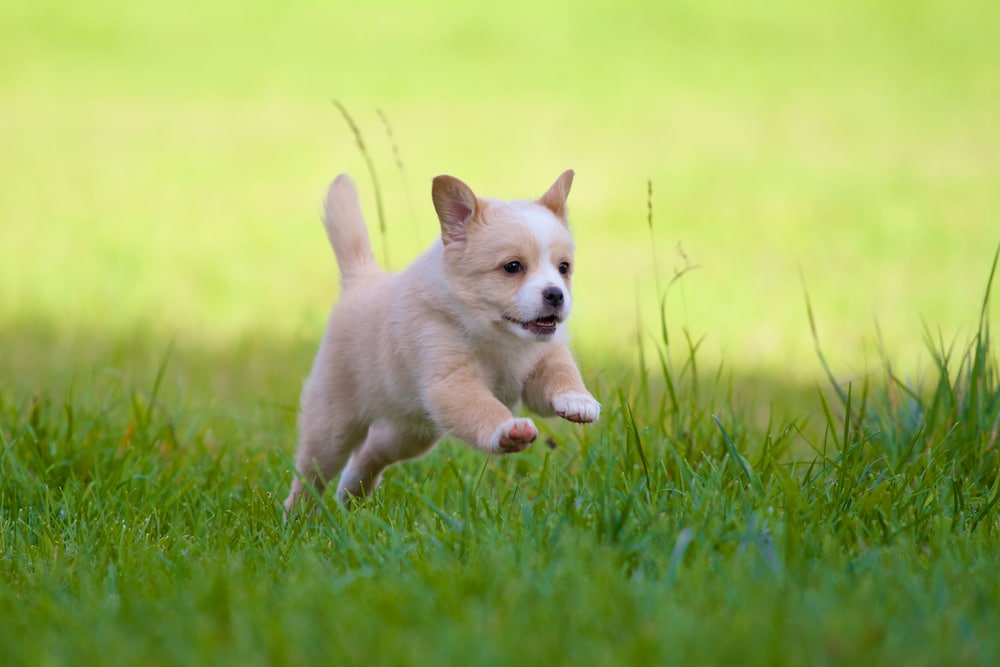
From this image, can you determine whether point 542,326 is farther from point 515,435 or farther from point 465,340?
point 515,435

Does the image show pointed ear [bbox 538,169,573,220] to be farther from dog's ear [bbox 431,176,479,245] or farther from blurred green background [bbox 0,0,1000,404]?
blurred green background [bbox 0,0,1000,404]

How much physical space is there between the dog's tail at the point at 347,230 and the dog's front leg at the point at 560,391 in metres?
0.95

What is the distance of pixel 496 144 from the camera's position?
42.5 feet

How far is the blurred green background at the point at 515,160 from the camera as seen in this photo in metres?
8.18

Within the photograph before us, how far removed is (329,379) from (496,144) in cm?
912

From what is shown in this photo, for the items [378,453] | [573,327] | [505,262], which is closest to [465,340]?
[505,262]

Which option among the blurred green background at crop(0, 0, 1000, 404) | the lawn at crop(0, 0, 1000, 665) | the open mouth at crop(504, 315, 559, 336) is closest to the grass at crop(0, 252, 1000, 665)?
Result: the lawn at crop(0, 0, 1000, 665)

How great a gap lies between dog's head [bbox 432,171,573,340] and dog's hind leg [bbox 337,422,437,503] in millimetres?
632

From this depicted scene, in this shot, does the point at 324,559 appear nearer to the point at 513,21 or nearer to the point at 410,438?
the point at 410,438

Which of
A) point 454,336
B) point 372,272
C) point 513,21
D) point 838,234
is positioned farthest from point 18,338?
point 513,21

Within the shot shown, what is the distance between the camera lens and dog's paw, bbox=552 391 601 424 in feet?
10.7

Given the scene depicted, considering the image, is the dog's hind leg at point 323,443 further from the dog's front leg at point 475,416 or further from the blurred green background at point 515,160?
the blurred green background at point 515,160

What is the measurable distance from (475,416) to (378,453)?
900 millimetres

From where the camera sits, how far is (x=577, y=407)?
3275 millimetres
